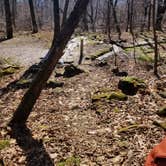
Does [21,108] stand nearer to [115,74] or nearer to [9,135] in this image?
[9,135]

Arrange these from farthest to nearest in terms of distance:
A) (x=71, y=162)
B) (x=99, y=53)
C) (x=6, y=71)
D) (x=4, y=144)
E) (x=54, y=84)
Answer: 1. (x=99, y=53)
2. (x=6, y=71)
3. (x=54, y=84)
4. (x=4, y=144)
5. (x=71, y=162)

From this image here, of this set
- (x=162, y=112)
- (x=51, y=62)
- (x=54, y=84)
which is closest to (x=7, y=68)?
(x=54, y=84)

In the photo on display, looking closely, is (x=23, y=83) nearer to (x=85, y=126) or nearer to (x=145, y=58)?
(x=85, y=126)

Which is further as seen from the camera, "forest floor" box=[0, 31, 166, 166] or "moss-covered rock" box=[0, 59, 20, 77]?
"moss-covered rock" box=[0, 59, 20, 77]

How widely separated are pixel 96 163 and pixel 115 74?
6.18 meters

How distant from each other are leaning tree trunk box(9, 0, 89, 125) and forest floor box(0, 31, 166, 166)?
351 millimetres

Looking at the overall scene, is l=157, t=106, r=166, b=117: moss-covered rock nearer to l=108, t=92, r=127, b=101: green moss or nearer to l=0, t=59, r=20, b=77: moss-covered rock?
l=108, t=92, r=127, b=101: green moss

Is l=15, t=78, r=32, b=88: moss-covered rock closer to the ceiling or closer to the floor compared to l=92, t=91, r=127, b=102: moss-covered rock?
closer to the floor

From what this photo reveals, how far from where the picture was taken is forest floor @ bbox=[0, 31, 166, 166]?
697cm

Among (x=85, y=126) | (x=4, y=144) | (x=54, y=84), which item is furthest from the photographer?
(x=54, y=84)

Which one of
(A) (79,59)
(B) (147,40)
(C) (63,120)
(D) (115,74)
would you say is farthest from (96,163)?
(B) (147,40)

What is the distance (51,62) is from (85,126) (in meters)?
1.79

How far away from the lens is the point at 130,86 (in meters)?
10.4

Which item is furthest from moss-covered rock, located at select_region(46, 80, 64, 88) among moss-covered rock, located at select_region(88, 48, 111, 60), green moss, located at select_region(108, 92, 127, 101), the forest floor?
moss-covered rock, located at select_region(88, 48, 111, 60)
